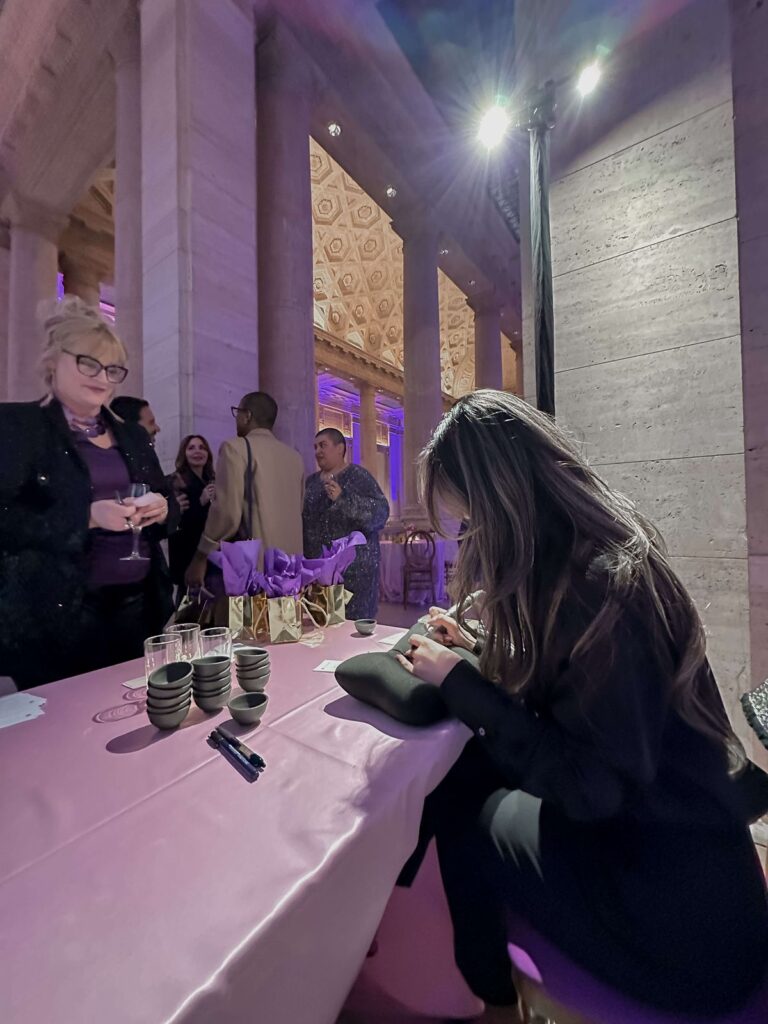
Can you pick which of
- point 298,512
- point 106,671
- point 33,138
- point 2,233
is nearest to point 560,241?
point 298,512

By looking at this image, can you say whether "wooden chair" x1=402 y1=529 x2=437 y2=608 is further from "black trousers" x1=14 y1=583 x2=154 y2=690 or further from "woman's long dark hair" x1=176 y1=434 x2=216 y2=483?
"black trousers" x1=14 y1=583 x2=154 y2=690

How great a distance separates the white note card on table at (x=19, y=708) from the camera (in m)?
1.09

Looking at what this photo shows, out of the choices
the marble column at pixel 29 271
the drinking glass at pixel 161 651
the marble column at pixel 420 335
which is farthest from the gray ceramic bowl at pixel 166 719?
the marble column at pixel 29 271

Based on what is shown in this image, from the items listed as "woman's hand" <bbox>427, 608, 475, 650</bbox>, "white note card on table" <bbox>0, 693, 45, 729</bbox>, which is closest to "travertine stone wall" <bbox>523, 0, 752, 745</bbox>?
"woman's hand" <bbox>427, 608, 475, 650</bbox>

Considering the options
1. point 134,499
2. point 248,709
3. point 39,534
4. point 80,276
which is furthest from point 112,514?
point 80,276

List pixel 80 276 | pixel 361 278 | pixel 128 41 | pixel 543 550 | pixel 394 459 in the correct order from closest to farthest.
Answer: pixel 543 550 → pixel 128 41 → pixel 80 276 → pixel 361 278 → pixel 394 459

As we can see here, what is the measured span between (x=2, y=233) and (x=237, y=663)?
993cm

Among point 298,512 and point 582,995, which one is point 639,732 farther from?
point 298,512

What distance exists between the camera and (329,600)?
1.98 m

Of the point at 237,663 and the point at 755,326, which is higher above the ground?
the point at 755,326

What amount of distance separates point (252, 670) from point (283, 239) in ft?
16.9

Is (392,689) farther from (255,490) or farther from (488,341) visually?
(488,341)

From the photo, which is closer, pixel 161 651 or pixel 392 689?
pixel 392 689

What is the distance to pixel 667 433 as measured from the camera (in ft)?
7.75
